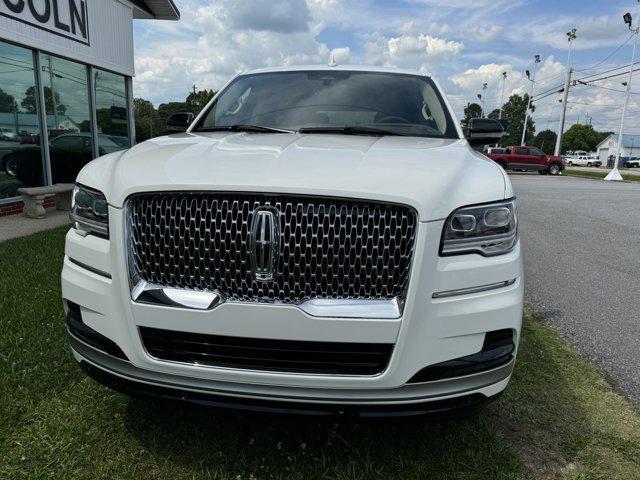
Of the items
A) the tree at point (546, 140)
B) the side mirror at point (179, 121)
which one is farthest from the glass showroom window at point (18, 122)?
the tree at point (546, 140)

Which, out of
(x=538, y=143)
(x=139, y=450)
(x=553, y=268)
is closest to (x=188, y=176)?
(x=139, y=450)

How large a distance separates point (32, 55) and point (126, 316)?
9240mm

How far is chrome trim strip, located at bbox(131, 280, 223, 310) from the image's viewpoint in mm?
1878

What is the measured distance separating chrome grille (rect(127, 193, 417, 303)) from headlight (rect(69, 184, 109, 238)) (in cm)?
18

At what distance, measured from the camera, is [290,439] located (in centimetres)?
243

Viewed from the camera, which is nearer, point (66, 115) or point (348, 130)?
point (348, 130)

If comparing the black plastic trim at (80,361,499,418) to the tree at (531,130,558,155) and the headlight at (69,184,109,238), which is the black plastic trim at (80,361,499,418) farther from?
the tree at (531,130,558,155)

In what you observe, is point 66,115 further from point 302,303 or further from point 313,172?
point 302,303

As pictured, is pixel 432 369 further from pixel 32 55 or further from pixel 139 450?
pixel 32 55

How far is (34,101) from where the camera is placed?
30.7 ft

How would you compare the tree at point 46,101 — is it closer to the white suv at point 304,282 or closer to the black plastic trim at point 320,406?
the white suv at point 304,282

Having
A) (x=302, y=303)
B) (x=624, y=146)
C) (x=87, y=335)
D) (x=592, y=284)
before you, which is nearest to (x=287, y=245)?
(x=302, y=303)

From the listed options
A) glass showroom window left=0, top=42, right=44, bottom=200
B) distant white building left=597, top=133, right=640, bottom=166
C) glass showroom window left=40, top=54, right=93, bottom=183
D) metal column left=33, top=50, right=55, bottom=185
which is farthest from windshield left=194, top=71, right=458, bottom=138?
distant white building left=597, top=133, right=640, bottom=166

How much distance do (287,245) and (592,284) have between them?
466 cm
